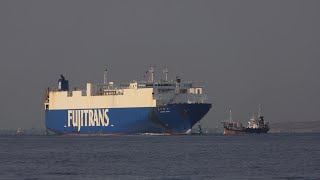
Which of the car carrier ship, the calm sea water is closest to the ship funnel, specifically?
the car carrier ship

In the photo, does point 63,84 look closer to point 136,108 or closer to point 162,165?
point 136,108

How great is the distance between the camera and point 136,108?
15038cm

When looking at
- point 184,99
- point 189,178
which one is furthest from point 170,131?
point 189,178

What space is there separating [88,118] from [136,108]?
15.8m

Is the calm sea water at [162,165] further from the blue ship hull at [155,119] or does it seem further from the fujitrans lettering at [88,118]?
the fujitrans lettering at [88,118]

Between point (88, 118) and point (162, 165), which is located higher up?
point (88, 118)

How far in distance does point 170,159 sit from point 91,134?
84042 mm

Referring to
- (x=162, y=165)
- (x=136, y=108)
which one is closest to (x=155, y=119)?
(x=136, y=108)

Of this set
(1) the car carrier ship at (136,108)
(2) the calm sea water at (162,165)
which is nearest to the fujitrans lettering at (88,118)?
(1) the car carrier ship at (136,108)

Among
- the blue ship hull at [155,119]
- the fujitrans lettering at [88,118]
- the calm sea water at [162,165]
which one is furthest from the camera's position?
the fujitrans lettering at [88,118]

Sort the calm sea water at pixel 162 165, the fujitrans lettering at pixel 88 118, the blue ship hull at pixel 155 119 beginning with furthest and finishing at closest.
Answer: the fujitrans lettering at pixel 88 118 → the blue ship hull at pixel 155 119 → the calm sea water at pixel 162 165

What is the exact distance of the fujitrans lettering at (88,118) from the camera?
159375 mm

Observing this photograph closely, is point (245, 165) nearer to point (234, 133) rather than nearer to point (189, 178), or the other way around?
point (189, 178)

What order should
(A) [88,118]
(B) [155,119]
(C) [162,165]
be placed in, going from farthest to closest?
(A) [88,118] → (B) [155,119] → (C) [162,165]
